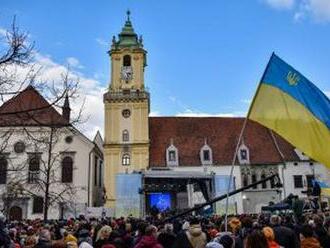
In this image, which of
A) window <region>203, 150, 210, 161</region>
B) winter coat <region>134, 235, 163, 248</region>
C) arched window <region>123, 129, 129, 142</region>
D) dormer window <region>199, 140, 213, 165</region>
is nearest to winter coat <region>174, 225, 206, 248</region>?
winter coat <region>134, 235, 163, 248</region>

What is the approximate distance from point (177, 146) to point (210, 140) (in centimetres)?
414

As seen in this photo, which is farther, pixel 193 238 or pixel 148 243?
pixel 193 238

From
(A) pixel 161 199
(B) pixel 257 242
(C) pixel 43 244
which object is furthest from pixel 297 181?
(B) pixel 257 242

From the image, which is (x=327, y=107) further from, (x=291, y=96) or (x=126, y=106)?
(x=126, y=106)

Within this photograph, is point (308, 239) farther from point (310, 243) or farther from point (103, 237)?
point (103, 237)

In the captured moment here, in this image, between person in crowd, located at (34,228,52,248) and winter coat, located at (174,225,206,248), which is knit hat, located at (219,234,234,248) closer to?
winter coat, located at (174,225,206,248)

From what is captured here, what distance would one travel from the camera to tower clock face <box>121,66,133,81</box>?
5534 cm

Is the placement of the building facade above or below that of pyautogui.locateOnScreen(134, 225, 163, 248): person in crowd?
above

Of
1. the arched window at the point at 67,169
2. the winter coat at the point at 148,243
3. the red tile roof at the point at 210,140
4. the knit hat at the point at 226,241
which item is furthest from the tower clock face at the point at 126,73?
the knit hat at the point at 226,241

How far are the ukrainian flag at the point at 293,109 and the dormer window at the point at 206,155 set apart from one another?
43203 millimetres

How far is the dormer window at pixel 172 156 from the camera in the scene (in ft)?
173

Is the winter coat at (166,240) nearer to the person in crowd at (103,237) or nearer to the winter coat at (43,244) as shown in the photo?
the person in crowd at (103,237)

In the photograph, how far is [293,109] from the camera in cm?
1003

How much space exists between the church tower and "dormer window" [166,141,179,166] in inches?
99.2
